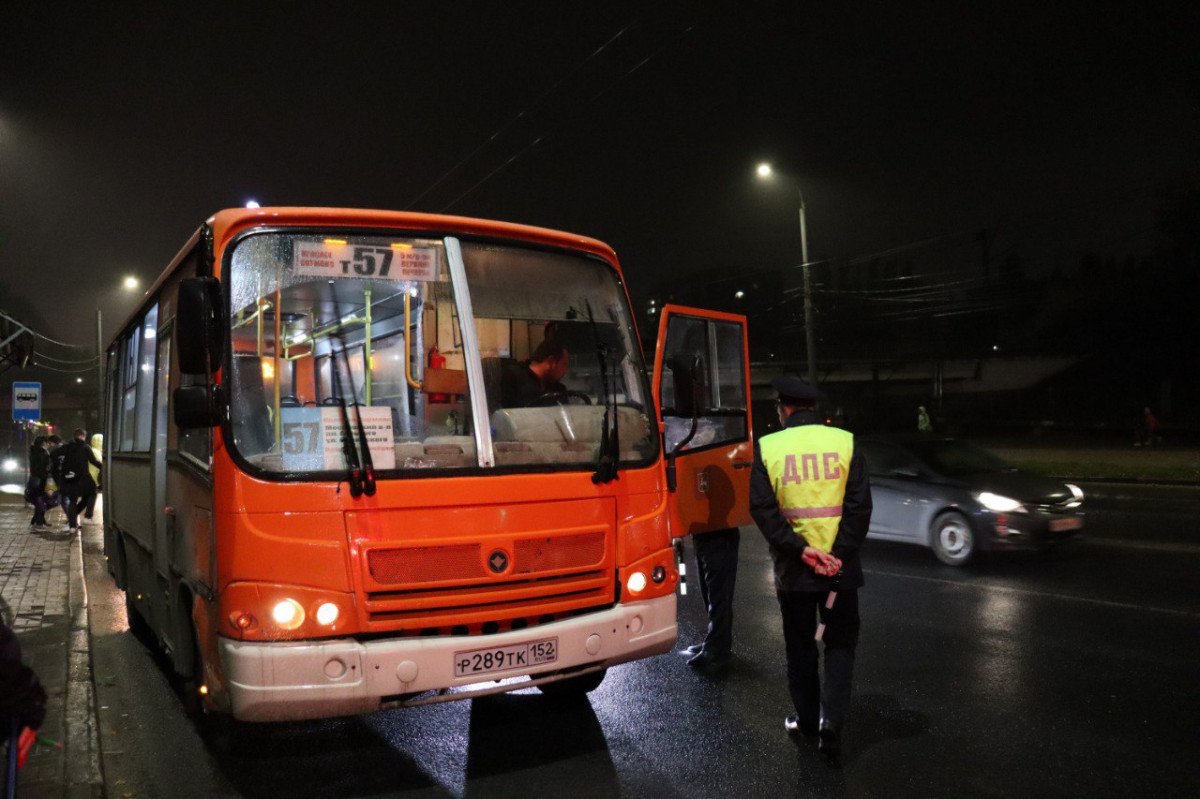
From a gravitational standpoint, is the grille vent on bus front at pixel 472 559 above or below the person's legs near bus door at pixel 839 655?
above

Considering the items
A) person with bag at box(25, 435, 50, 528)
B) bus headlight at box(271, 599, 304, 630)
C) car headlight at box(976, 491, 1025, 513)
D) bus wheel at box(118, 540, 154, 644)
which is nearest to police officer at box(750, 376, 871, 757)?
bus headlight at box(271, 599, 304, 630)

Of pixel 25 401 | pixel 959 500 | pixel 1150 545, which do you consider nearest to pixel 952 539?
pixel 959 500

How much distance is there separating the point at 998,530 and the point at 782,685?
5.10m

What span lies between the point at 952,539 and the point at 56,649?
28.9 feet

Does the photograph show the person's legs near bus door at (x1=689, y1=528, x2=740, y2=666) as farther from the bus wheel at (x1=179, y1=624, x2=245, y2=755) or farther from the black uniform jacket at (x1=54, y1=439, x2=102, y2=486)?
the black uniform jacket at (x1=54, y1=439, x2=102, y2=486)

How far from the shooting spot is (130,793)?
14.9ft

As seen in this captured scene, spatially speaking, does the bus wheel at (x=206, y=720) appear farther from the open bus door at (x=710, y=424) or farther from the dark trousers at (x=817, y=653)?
the dark trousers at (x=817, y=653)

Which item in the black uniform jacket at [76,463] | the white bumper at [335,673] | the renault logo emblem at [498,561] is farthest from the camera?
the black uniform jacket at [76,463]

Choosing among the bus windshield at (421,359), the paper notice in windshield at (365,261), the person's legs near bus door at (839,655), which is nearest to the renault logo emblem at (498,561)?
the bus windshield at (421,359)

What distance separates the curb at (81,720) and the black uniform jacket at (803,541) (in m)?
3.42

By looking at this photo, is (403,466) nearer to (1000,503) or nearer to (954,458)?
(1000,503)

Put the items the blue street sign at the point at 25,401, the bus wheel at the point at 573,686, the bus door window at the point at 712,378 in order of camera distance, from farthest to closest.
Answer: the blue street sign at the point at 25,401 → the bus door window at the point at 712,378 → the bus wheel at the point at 573,686

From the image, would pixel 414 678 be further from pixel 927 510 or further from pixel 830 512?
pixel 927 510

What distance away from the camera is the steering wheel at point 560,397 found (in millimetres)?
5145
